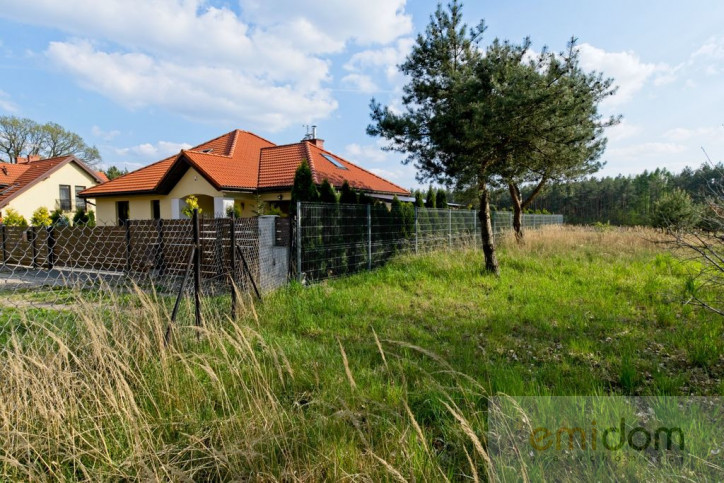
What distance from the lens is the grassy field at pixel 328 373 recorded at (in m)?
1.98

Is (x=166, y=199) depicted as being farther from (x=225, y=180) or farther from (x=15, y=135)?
(x=15, y=135)

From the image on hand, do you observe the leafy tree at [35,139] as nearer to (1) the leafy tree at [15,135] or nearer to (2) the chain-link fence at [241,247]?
(1) the leafy tree at [15,135]

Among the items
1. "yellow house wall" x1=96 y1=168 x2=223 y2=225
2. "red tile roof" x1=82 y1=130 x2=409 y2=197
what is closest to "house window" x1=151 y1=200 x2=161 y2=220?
"yellow house wall" x1=96 y1=168 x2=223 y2=225

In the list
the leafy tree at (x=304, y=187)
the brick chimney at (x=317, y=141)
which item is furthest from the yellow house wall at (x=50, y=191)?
the leafy tree at (x=304, y=187)

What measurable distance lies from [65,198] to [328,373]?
3323 centimetres

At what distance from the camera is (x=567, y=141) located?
26.8 feet

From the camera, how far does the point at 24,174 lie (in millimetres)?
27125

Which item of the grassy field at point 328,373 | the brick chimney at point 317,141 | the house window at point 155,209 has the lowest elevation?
the grassy field at point 328,373

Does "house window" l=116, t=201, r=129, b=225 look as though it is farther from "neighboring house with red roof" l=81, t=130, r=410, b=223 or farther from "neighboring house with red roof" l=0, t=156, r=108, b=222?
"neighboring house with red roof" l=0, t=156, r=108, b=222

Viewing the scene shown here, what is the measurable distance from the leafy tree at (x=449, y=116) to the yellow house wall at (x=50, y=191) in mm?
24647

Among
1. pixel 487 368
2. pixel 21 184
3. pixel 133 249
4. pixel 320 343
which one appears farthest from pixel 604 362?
pixel 21 184

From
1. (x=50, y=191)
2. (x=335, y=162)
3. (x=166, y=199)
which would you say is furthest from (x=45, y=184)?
(x=335, y=162)

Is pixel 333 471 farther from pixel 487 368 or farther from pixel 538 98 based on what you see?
pixel 538 98

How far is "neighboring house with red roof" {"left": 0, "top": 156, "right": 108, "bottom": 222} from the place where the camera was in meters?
24.9
